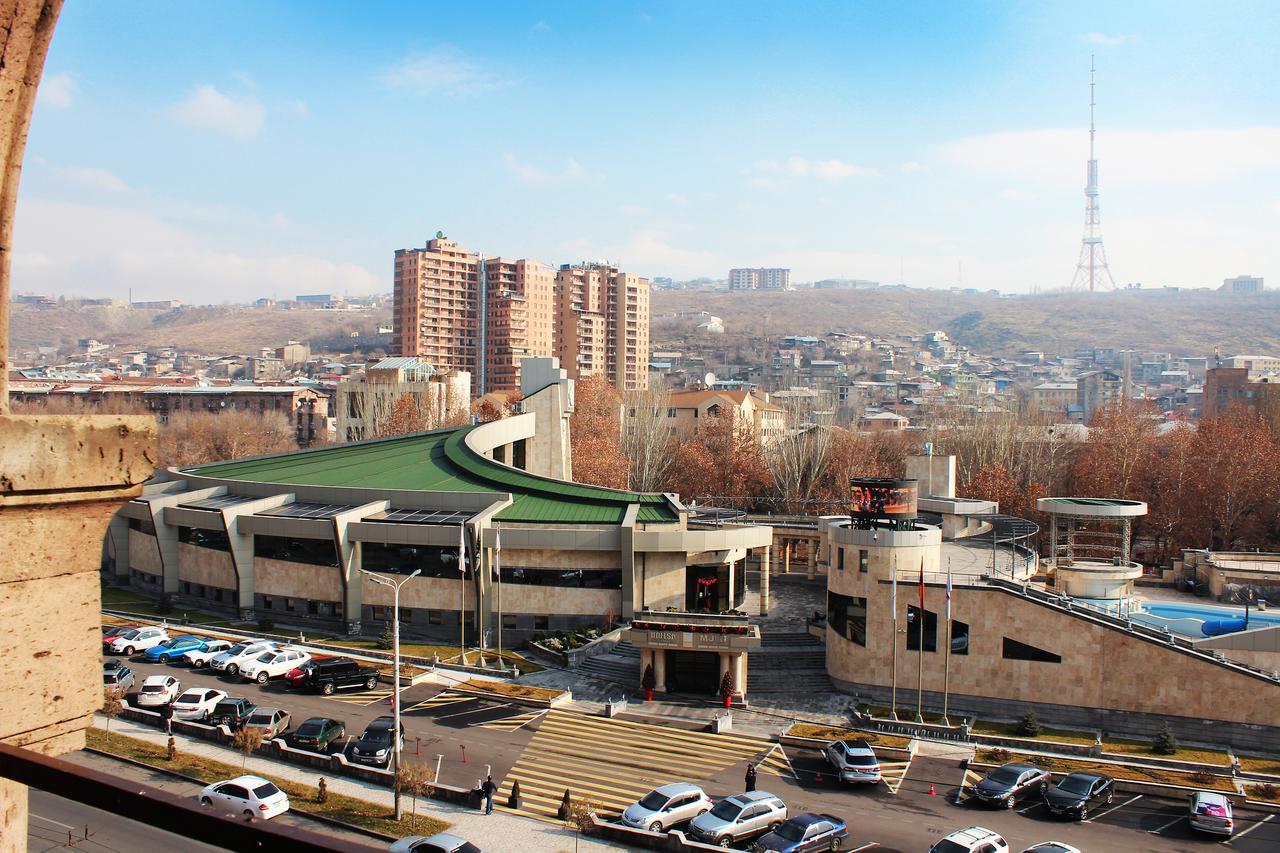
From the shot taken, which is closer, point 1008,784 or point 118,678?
point 1008,784

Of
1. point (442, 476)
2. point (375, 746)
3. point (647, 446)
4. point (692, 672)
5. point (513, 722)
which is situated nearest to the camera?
point (375, 746)

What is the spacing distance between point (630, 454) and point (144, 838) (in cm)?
7241

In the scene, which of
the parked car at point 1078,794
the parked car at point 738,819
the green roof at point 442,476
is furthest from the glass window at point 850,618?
the parked car at point 738,819

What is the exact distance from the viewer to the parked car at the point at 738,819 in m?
26.0

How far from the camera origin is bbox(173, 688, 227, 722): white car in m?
35.2

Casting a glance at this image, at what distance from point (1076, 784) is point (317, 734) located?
79.7ft

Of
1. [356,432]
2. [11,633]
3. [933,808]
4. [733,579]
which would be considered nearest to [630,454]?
[356,432]

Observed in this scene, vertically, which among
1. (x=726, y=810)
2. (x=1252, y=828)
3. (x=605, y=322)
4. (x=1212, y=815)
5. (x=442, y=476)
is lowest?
(x=1252, y=828)

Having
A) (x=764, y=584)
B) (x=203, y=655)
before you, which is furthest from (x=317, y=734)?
(x=764, y=584)

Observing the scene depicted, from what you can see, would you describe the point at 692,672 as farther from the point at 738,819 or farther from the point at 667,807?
the point at 738,819

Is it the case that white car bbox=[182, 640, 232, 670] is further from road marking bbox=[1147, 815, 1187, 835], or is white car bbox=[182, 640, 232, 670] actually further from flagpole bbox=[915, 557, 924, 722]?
road marking bbox=[1147, 815, 1187, 835]

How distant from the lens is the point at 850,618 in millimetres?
41156

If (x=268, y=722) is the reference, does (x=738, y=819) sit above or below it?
above

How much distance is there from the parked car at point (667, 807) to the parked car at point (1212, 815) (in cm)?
1384
